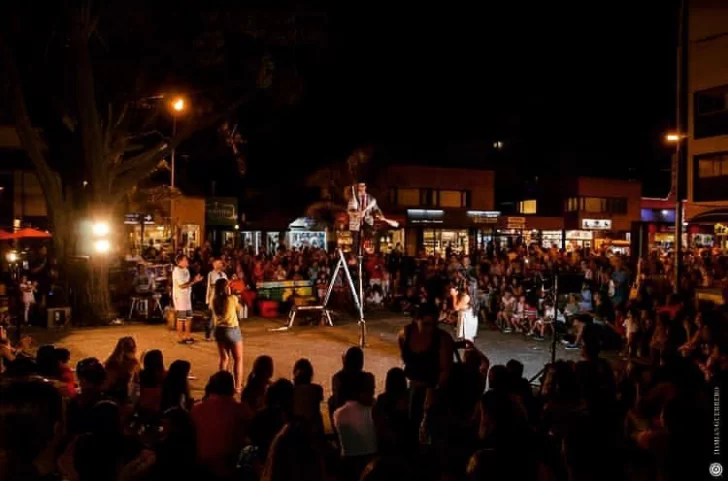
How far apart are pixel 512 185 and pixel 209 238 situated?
23.9 metres

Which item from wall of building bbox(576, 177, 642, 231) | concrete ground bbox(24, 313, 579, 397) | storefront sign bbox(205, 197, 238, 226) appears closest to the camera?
concrete ground bbox(24, 313, 579, 397)

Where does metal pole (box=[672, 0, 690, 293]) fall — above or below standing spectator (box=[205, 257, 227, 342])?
above

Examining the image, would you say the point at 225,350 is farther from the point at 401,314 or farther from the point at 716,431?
the point at 401,314

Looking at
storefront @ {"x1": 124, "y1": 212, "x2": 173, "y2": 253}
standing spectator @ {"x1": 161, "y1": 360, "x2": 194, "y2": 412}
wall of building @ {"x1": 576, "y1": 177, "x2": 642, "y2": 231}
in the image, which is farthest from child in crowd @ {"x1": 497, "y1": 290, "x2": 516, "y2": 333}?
wall of building @ {"x1": 576, "y1": 177, "x2": 642, "y2": 231}

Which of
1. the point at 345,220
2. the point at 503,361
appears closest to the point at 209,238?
the point at 345,220

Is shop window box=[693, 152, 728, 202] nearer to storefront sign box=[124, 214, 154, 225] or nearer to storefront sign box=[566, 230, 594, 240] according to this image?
storefront sign box=[566, 230, 594, 240]

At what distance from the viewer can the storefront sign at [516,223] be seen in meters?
35.2

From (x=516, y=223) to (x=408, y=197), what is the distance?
6.20 metres

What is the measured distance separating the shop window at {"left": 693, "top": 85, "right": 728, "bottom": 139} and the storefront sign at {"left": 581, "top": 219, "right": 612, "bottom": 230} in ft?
41.1

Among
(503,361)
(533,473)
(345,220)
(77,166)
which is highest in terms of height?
(77,166)

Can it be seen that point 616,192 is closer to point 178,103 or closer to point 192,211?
point 192,211

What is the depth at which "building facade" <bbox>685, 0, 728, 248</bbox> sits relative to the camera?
27.3 metres

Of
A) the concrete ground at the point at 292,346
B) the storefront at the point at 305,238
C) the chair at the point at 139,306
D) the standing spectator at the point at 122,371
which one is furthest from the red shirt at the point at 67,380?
the storefront at the point at 305,238

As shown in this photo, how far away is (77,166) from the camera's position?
16594mm
